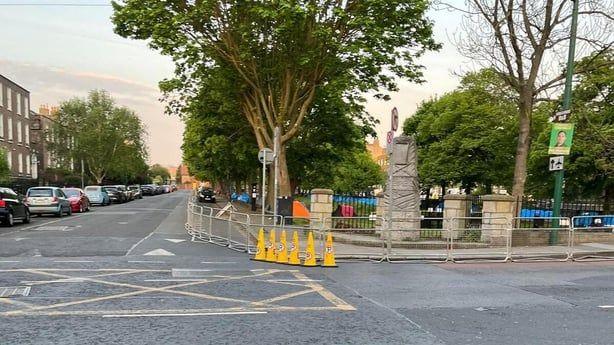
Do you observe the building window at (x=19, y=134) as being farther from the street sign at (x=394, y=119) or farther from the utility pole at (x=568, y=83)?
the utility pole at (x=568, y=83)

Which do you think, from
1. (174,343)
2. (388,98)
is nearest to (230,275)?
(174,343)

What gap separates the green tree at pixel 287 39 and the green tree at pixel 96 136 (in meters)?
46.4

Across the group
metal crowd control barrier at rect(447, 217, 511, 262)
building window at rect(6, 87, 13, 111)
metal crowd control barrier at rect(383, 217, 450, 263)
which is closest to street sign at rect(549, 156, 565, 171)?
metal crowd control barrier at rect(447, 217, 511, 262)

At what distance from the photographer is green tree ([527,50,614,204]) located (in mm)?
23297

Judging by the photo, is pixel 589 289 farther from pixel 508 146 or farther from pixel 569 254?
pixel 508 146

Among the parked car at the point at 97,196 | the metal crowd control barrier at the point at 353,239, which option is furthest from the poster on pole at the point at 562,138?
the parked car at the point at 97,196

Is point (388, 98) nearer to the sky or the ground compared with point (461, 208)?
nearer to the sky

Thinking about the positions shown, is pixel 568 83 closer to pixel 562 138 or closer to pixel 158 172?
pixel 562 138

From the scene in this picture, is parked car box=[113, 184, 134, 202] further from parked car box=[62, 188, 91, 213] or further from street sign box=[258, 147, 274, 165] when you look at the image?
street sign box=[258, 147, 274, 165]

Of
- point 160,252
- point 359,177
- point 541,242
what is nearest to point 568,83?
point 541,242

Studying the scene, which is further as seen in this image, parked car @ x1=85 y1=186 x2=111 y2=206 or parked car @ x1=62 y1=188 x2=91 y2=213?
parked car @ x1=85 y1=186 x2=111 y2=206

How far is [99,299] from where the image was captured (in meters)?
7.74

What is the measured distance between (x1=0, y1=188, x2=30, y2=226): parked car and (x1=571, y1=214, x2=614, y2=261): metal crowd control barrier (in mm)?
19703

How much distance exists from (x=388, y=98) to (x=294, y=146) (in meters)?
7.83
